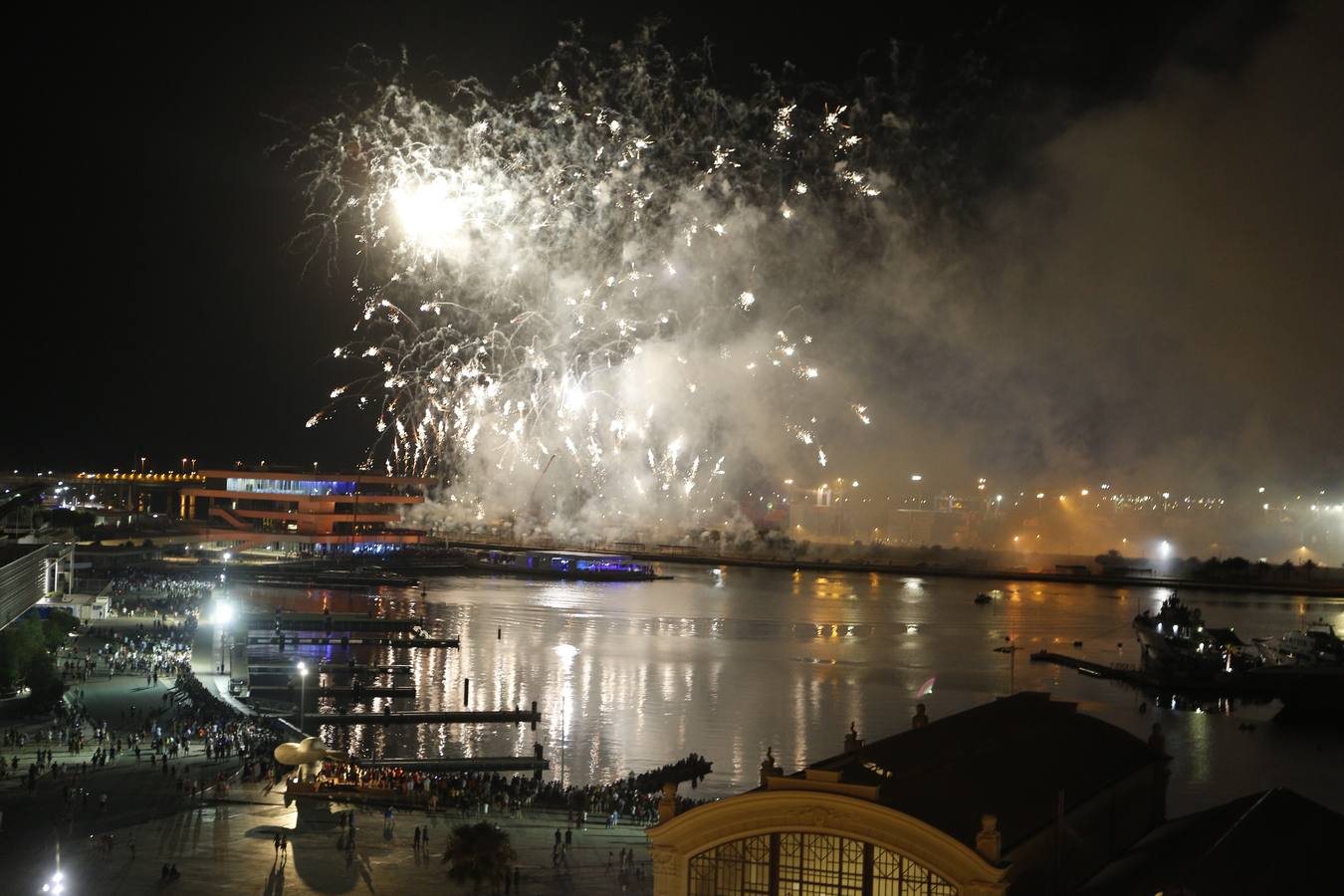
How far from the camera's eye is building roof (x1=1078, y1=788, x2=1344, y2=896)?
6.66 m

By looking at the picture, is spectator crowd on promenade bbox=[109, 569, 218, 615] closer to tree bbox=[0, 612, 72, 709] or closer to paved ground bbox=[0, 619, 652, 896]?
tree bbox=[0, 612, 72, 709]

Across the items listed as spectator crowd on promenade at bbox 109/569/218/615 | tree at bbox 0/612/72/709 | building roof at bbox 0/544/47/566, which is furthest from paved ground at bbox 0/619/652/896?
spectator crowd on promenade at bbox 109/569/218/615

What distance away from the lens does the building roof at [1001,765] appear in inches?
283

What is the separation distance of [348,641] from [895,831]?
2564 centimetres

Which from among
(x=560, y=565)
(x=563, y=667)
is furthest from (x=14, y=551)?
(x=560, y=565)

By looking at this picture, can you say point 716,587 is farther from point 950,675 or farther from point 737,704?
point 737,704

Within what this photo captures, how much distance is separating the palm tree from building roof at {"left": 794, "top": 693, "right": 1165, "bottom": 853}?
122 inches

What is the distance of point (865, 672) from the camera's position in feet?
89.2

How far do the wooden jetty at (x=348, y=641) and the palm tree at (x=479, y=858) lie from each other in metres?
20.3

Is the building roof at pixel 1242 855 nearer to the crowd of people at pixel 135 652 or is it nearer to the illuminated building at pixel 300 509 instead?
the crowd of people at pixel 135 652

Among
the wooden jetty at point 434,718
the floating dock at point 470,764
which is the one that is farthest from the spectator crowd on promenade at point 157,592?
the floating dock at point 470,764

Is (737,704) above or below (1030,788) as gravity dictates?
below

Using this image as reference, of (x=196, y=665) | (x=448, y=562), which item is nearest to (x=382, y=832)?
(x=196, y=665)

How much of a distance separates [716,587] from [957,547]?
1352 inches
